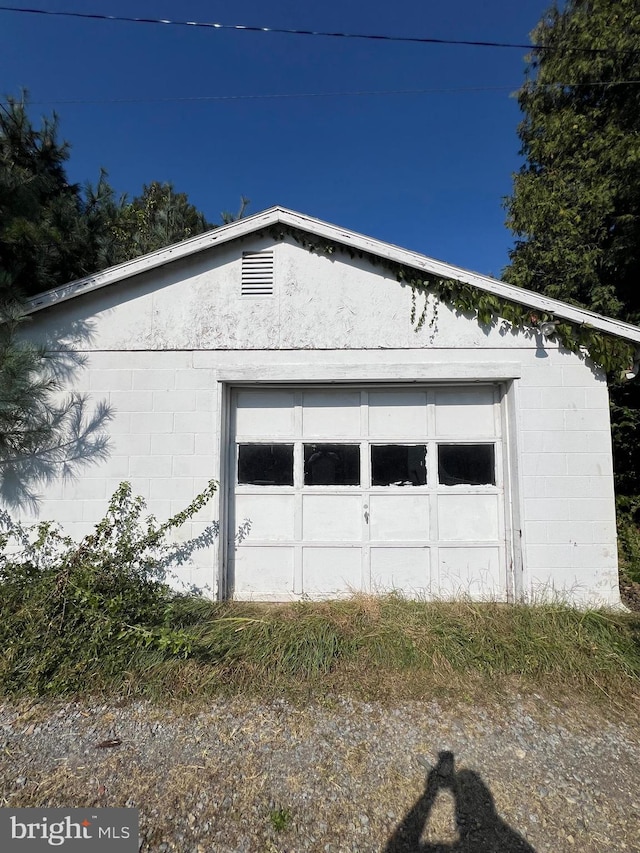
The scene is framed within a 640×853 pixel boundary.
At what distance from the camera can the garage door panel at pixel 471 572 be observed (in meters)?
4.44

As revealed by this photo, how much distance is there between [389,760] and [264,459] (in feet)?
9.70

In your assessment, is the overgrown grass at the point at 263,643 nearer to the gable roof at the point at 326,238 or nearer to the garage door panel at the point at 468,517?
the garage door panel at the point at 468,517

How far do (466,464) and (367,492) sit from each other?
117cm

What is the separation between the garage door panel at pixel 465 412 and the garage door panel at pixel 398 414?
19 cm

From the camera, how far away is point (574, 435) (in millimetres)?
4277

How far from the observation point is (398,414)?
15.3ft

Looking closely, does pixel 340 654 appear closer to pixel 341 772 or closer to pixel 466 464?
pixel 341 772

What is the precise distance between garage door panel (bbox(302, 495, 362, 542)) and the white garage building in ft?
0.05

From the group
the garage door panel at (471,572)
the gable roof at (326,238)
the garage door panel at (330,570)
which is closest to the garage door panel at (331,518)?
the garage door panel at (330,570)

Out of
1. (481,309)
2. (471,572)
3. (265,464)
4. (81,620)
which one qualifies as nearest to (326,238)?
(481,309)

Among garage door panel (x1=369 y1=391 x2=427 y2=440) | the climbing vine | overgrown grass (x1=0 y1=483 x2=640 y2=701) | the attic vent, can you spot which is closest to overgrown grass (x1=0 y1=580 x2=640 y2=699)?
overgrown grass (x1=0 y1=483 x2=640 y2=701)

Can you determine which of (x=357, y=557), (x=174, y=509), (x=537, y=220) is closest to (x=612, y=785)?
(x=357, y=557)

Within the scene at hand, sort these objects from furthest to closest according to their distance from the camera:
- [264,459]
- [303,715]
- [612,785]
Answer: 1. [264,459]
2. [303,715]
3. [612,785]

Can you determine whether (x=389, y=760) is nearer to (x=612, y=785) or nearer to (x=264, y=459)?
(x=612, y=785)
